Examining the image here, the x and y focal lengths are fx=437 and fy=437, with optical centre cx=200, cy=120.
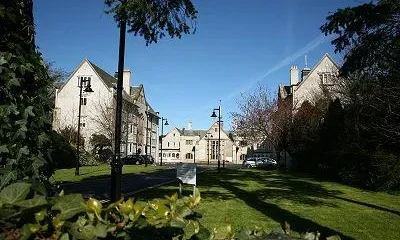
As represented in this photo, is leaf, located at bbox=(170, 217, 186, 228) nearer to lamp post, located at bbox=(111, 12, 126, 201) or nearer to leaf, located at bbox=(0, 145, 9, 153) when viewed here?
leaf, located at bbox=(0, 145, 9, 153)

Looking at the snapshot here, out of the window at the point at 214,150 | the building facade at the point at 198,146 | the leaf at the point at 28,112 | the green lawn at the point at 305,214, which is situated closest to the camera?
the leaf at the point at 28,112

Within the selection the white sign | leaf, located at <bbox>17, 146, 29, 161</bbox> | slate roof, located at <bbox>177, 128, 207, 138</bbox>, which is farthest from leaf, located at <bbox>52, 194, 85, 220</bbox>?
slate roof, located at <bbox>177, 128, 207, 138</bbox>

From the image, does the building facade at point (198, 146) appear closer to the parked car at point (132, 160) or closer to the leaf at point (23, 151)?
the parked car at point (132, 160)

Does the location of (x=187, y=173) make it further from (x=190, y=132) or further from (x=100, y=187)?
(x=190, y=132)

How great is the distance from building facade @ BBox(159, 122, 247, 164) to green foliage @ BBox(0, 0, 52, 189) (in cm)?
10219

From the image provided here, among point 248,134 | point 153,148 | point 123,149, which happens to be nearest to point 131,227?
point 248,134

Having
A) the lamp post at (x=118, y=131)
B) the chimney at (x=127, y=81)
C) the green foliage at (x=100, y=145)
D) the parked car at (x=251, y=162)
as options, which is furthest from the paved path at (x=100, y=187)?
the chimney at (x=127, y=81)

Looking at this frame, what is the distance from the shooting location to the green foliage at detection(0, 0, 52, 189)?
334 centimetres

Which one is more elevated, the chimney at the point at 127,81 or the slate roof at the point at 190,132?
the chimney at the point at 127,81

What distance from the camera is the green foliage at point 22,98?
132 inches

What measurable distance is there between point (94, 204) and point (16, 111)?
1.82 metres

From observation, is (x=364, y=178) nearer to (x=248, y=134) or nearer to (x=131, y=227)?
(x=131, y=227)

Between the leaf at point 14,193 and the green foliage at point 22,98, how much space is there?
1314 mm

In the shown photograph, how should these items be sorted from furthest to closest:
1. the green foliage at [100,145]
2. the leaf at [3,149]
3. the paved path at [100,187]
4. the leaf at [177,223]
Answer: the green foliage at [100,145] → the paved path at [100,187] → the leaf at [3,149] → the leaf at [177,223]
